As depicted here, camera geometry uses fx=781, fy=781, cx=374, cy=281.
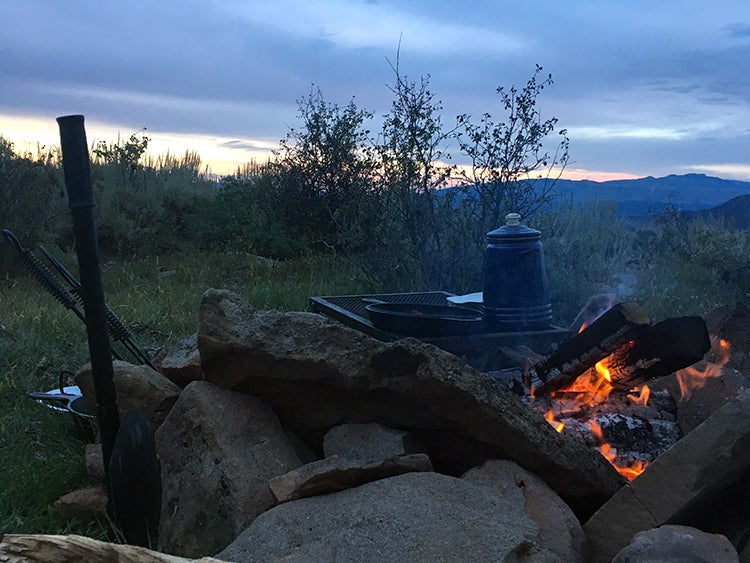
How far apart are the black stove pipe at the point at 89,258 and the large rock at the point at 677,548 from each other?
1904 millimetres

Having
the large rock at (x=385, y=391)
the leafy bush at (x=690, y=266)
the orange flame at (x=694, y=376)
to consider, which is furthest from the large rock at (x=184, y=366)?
the leafy bush at (x=690, y=266)

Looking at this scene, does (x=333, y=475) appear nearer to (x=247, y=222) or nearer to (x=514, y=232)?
(x=514, y=232)

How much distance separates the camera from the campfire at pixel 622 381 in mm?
3199

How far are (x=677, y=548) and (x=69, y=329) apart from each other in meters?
5.06

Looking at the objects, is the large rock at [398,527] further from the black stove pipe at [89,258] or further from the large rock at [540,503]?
the black stove pipe at [89,258]

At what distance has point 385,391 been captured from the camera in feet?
9.58

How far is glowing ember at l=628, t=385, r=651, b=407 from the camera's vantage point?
3541 mm

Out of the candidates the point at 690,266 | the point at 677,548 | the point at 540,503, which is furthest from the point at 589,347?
the point at 690,266

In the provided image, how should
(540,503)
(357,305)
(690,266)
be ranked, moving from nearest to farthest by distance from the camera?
(540,503) → (357,305) → (690,266)

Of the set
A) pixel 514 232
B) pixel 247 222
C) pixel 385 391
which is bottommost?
pixel 385 391

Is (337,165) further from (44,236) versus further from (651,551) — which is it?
(651,551)

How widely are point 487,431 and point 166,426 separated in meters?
1.30

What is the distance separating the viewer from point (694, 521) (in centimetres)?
263

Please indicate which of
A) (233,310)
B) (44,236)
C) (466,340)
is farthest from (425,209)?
(44,236)
